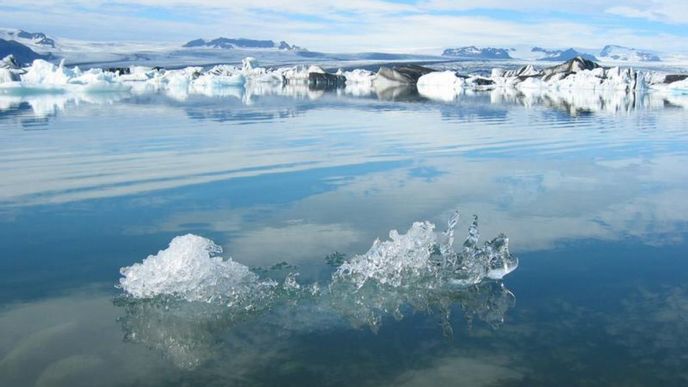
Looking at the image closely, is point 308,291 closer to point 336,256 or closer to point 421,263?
point 336,256

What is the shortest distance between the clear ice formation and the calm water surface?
3 cm

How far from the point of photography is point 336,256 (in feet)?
19.3

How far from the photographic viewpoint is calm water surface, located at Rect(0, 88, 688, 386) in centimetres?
379

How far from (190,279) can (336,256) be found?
5.04 feet

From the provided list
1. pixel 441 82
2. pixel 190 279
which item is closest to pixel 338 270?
pixel 190 279

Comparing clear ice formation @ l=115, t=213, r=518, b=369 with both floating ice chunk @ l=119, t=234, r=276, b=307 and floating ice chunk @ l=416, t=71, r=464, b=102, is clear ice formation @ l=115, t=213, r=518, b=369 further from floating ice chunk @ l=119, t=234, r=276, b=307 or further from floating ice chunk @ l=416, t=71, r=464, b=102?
floating ice chunk @ l=416, t=71, r=464, b=102

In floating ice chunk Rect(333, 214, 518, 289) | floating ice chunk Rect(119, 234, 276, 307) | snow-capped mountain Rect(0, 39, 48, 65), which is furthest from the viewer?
snow-capped mountain Rect(0, 39, 48, 65)

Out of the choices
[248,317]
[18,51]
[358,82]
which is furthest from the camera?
[18,51]

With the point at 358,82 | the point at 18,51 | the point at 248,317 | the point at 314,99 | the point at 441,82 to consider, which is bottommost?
the point at 248,317

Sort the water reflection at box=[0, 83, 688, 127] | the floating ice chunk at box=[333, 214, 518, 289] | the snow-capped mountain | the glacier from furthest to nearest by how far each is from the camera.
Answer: the snow-capped mountain, the glacier, the water reflection at box=[0, 83, 688, 127], the floating ice chunk at box=[333, 214, 518, 289]

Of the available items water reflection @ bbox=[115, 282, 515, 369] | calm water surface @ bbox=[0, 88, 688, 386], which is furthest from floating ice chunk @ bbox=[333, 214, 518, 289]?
water reflection @ bbox=[115, 282, 515, 369]

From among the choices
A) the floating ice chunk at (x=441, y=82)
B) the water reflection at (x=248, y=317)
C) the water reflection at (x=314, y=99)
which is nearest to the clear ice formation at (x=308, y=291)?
the water reflection at (x=248, y=317)

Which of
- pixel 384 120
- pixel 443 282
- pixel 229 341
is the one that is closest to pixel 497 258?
pixel 443 282

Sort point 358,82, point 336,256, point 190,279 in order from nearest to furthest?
point 190,279 < point 336,256 < point 358,82
